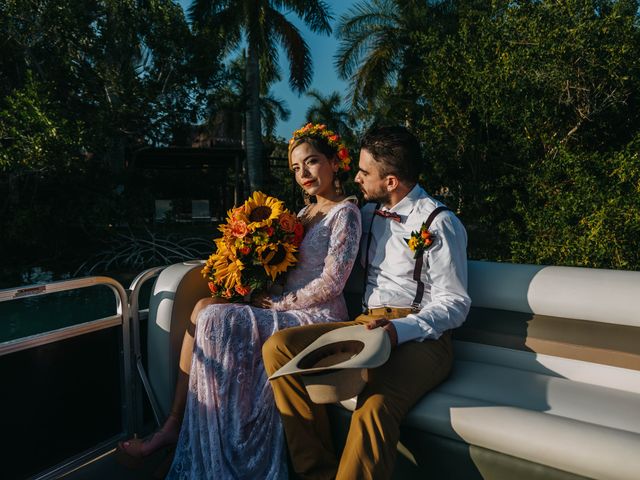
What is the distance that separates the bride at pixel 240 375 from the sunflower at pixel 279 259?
11cm

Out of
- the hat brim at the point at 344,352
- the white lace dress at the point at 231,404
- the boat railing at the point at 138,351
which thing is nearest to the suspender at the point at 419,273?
the hat brim at the point at 344,352

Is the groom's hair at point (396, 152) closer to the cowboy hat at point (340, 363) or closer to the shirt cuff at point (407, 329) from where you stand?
the shirt cuff at point (407, 329)

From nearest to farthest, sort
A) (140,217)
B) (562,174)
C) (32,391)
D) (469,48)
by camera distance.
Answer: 1. (32,391)
2. (562,174)
3. (469,48)
4. (140,217)

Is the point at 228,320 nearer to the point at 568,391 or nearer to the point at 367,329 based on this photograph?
the point at 367,329

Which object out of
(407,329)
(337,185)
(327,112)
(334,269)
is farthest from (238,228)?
(327,112)

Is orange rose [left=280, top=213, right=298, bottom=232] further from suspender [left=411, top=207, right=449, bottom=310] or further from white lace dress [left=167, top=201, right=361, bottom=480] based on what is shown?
suspender [left=411, top=207, right=449, bottom=310]

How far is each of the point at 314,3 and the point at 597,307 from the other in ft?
48.5

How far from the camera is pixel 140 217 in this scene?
12203mm

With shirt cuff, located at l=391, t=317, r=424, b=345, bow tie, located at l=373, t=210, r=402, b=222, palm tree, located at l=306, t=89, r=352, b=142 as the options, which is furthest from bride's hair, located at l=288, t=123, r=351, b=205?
palm tree, located at l=306, t=89, r=352, b=142

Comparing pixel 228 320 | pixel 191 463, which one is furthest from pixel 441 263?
pixel 191 463

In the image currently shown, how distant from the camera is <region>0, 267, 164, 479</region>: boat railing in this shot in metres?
2.05

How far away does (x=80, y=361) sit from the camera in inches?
91.4

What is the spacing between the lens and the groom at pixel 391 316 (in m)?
1.75

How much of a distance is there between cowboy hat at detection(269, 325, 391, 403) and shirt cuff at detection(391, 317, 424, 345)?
0.16m
